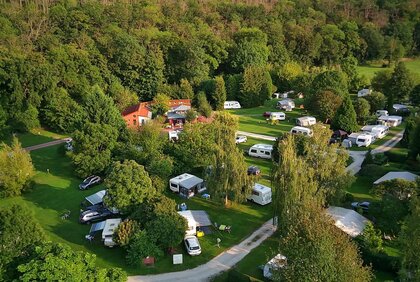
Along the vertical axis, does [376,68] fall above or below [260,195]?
above

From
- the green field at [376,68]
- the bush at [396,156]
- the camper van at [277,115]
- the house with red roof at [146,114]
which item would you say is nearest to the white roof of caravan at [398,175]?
the bush at [396,156]

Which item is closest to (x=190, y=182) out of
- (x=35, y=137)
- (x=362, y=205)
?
(x=362, y=205)

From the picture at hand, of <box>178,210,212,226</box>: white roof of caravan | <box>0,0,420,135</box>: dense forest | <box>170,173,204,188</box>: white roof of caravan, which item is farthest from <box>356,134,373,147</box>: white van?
<box>178,210,212,226</box>: white roof of caravan

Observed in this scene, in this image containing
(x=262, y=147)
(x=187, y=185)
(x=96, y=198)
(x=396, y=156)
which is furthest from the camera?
(x=262, y=147)

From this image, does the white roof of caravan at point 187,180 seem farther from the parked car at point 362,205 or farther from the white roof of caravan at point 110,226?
the parked car at point 362,205

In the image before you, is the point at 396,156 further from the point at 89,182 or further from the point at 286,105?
the point at 89,182

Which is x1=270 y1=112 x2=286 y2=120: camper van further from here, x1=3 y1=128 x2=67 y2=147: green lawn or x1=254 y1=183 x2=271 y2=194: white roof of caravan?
x1=3 y1=128 x2=67 y2=147: green lawn

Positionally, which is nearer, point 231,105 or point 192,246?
point 192,246
